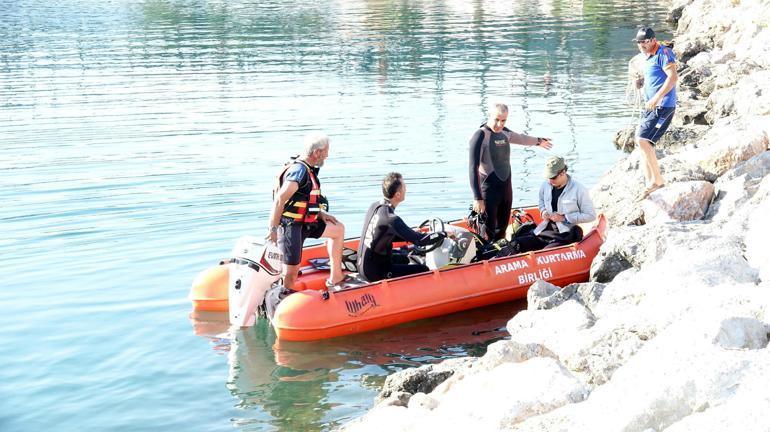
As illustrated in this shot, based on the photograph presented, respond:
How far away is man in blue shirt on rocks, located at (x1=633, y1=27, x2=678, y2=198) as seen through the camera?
11.4 meters

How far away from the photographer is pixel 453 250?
36.7ft

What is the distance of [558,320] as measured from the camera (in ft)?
28.9

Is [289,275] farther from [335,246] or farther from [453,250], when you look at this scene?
[453,250]

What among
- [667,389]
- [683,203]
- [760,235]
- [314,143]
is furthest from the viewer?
[683,203]

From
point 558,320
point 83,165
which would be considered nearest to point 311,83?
point 83,165

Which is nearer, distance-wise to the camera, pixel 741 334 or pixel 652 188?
pixel 741 334

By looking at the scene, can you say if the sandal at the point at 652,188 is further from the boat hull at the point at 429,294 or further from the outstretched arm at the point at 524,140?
the outstretched arm at the point at 524,140

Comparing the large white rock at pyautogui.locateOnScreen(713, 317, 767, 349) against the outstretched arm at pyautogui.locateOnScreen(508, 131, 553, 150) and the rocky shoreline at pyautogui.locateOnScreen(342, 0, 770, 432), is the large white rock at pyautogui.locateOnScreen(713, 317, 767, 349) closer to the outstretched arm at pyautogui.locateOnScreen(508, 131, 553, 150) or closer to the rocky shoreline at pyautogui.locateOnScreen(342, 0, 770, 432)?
the rocky shoreline at pyautogui.locateOnScreen(342, 0, 770, 432)

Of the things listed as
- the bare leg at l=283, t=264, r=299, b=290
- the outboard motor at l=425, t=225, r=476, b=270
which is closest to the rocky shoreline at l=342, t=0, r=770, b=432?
the outboard motor at l=425, t=225, r=476, b=270

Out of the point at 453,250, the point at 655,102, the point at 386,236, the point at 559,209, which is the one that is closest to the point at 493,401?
the point at 386,236

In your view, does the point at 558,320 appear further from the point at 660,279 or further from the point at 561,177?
the point at 561,177

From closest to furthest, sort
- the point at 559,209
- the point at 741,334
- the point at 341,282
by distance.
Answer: the point at 741,334 < the point at 341,282 < the point at 559,209

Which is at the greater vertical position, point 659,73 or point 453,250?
point 659,73

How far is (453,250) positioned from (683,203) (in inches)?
103
